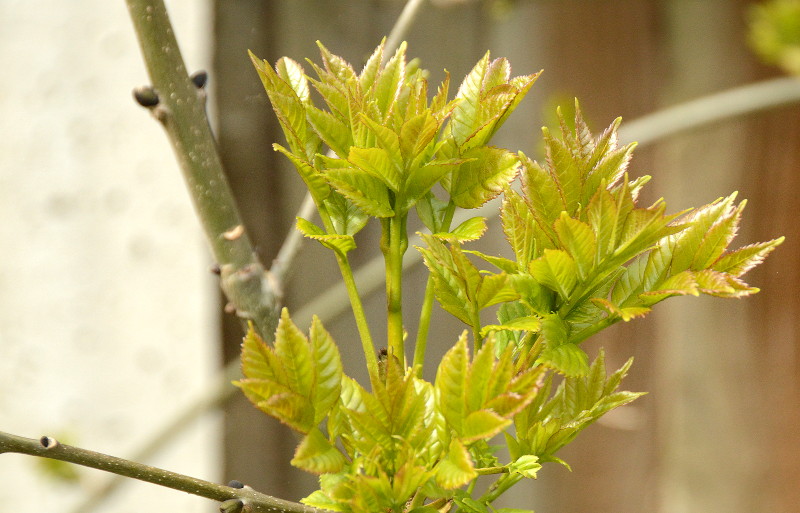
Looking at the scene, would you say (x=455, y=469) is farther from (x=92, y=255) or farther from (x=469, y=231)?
(x=92, y=255)

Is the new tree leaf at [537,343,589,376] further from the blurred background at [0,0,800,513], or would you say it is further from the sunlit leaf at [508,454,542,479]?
the blurred background at [0,0,800,513]

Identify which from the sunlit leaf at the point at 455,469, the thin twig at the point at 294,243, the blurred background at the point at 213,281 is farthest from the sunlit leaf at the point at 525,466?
the blurred background at the point at 213,281

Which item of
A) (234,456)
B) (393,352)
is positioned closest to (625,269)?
(393,352)

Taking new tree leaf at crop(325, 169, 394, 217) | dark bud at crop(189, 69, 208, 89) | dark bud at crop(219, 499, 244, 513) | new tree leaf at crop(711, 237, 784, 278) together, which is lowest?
dark bud at crop(219, 499, 244, 513)

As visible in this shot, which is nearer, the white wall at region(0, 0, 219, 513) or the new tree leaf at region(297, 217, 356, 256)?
the new tree leaf at region(297, 217, 356, 256)

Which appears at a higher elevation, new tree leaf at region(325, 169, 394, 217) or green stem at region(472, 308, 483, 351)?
new tree leaf at region(325, 169, 394, 217)

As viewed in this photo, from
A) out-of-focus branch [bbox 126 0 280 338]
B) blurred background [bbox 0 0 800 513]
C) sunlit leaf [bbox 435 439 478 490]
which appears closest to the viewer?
sunlit leaf [bbox 435 439 478 490]

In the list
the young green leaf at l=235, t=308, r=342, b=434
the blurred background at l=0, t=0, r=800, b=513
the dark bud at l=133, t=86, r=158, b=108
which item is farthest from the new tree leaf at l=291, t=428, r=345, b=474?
the blurred background at l=0, t=0, r=800, b=513
